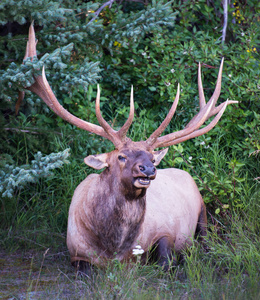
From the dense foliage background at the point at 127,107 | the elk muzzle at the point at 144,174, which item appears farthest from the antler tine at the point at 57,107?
the elk muzzle at the point at 144,174

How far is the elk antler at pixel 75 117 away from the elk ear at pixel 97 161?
0.14m

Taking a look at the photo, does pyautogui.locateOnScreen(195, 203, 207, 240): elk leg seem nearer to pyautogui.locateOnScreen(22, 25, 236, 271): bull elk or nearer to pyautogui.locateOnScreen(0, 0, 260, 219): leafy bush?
pyautogui.locateOnScreen(0, 0, 260, 219): leafy bush

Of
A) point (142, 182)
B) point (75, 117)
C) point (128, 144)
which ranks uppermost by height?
point (75, 117)

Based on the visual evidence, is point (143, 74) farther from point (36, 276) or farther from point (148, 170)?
point (36, 276)

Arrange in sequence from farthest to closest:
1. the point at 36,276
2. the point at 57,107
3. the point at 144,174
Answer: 1. the point at 57,107
2. the point at 36,276
3. the point at 144,174

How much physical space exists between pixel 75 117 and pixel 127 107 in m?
1.92

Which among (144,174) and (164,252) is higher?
(144,174)

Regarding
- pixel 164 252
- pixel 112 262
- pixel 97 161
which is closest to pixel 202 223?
pixel 164 252

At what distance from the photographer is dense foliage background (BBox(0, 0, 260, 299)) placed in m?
4.38

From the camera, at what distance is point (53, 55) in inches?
173

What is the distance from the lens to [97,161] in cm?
402

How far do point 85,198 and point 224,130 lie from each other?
2197 millimetres

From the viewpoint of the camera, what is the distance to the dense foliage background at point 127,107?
438cm

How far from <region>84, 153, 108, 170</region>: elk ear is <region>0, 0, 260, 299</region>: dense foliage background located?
0.37 meters
